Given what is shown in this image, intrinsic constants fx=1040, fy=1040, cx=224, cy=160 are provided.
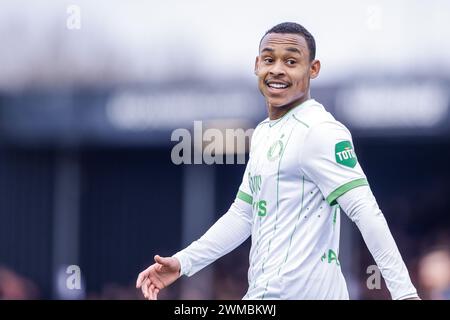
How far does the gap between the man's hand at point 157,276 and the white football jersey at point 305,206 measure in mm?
498

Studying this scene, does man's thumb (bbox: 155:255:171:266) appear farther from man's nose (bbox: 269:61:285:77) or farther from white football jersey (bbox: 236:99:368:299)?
man's nose (bbox: 269:61:285:77)

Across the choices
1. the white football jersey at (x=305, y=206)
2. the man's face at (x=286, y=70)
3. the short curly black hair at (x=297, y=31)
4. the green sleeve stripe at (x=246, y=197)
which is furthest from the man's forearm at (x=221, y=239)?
the short curly black hair at (x=297, y=31)

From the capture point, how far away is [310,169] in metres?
4.71

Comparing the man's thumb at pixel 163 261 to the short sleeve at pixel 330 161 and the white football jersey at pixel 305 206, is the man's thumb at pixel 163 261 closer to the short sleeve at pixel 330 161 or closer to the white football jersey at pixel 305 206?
the white football jersey at pixel 305 206

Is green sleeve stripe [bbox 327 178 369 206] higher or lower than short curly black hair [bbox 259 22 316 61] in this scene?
lower

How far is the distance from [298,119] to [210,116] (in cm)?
754

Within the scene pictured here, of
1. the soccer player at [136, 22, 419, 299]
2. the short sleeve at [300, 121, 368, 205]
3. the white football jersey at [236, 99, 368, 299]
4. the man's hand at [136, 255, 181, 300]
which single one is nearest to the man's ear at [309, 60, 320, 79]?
the soccer player at [136, 22, 419, 299]

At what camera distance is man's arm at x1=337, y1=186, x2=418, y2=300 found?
4504 mm

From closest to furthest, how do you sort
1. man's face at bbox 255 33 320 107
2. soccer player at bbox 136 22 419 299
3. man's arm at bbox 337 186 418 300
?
man's arm at bbox 337 186 418 300 → soccer player at bbox 136 22 419 299 → man's face at bbox 255 33 320 107

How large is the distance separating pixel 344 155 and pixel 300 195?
0.28 metres

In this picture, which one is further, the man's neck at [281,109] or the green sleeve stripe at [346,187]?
the man's neck at [281,109]

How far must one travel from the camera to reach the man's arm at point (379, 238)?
177 inches
